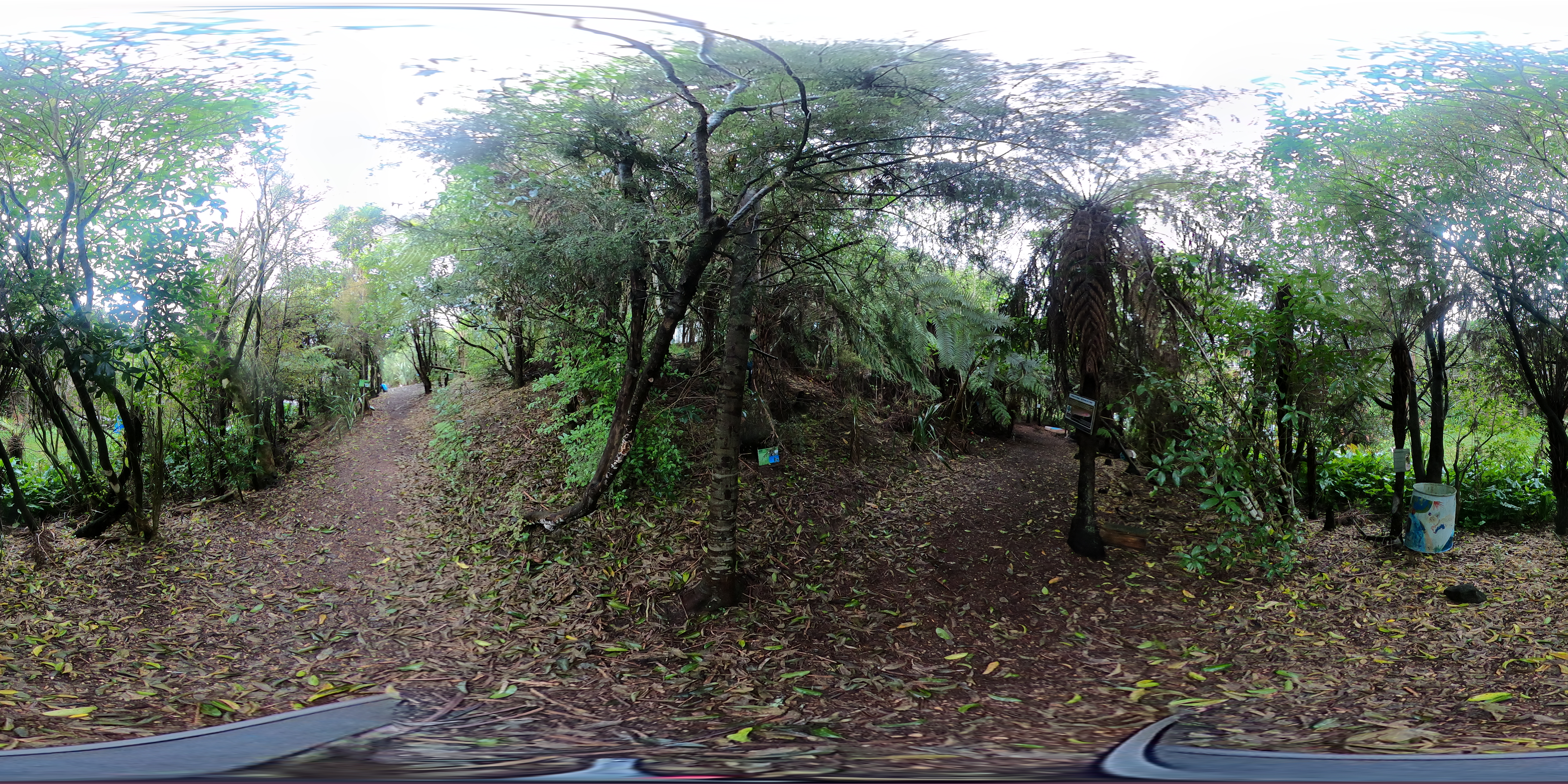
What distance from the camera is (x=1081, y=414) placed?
329 centimetres

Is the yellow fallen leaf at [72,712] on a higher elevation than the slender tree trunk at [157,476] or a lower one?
higher

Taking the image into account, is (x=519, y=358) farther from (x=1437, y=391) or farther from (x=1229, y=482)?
(x=1437, y=391)

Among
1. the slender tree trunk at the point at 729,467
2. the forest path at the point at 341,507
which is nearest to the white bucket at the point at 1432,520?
the slender tree trunk at the point at 729,467

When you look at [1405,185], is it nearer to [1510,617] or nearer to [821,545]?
[1510,617]

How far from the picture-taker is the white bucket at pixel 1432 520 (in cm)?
340

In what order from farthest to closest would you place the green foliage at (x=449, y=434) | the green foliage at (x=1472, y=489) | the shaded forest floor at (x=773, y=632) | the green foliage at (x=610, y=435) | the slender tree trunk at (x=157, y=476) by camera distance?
the green foliage at (x=449, y=434), the green foliage at (x=610, y=435), the green foliage at (x=1472, y=489), the slender tree trunk at (x=157, y=476), the shaded forest floor at (x=773, y=632)

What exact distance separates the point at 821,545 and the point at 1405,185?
130 inches

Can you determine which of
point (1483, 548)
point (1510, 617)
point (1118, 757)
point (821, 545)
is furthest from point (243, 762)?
point (1483, 548)

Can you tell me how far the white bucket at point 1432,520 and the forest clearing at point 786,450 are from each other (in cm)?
2

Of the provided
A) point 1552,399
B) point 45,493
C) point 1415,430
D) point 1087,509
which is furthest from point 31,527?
point 1552,399

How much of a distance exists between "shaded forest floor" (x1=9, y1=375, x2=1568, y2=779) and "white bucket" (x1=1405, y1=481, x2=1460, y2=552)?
0.34 feet

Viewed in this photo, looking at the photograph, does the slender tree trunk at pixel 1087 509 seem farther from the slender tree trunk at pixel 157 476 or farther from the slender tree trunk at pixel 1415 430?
the slender tree trunk at pixel 157 476

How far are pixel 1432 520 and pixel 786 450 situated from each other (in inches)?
153

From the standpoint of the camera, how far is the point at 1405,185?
2.66 metres
